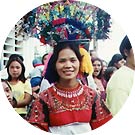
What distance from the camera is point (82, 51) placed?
2039mm

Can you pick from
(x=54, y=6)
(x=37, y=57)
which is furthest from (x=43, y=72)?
(x=54, y=6)

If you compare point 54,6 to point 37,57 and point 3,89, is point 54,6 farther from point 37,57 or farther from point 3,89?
point 3,89

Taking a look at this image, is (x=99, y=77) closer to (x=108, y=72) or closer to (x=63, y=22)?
(x=108, y=72)

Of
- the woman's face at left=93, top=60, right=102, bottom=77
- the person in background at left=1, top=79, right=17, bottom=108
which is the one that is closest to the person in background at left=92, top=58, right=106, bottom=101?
the woman's face at left=93, top=60, right=102, bottom=77

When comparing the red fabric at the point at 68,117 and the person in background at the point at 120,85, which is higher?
the person in background at the point at 120,85

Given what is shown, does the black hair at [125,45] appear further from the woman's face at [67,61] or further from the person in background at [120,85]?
the woman's face at [67,61]

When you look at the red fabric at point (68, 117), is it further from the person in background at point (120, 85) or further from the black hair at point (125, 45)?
the black hair at point (125, 45)

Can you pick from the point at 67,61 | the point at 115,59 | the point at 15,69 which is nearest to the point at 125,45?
the point at 115,59

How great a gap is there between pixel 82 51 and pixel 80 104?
16 cm

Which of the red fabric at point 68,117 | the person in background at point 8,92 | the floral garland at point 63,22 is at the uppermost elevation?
the floral garland at point 63,22

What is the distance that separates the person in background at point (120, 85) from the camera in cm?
205

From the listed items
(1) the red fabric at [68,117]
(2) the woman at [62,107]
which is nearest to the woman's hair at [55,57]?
(2) the woman at [62,107]

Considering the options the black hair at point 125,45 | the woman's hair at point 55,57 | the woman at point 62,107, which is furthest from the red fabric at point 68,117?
the black hair at point 125,45

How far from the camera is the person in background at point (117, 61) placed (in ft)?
6.70
